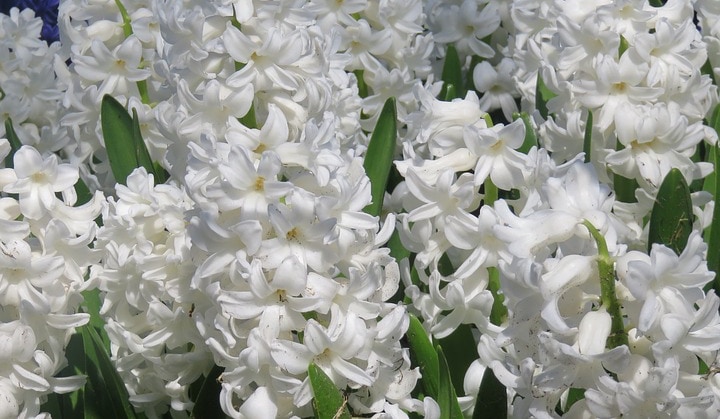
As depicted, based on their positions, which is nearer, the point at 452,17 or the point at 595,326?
the point at 595,326

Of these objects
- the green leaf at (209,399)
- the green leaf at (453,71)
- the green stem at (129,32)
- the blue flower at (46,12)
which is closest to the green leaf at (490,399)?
the green leaf at (209,399)

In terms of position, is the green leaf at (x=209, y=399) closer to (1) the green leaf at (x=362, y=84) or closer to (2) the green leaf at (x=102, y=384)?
(2) the green leaf at (x=102, y=384)

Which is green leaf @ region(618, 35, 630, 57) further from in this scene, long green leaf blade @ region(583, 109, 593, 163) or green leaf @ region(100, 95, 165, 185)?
green leaf @ region(100, 95, 165, 185)

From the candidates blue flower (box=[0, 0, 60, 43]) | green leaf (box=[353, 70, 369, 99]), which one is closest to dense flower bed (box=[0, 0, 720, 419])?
green leaf (box=[353, 70, 369, 99])

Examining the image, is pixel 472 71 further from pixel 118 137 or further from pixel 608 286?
pixel 608 286

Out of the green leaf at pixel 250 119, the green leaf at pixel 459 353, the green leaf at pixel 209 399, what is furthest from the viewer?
the green leaf at pixel 459 353

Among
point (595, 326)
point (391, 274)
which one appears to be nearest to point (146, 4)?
point (391, 274)

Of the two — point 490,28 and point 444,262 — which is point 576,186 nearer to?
point 444,262
